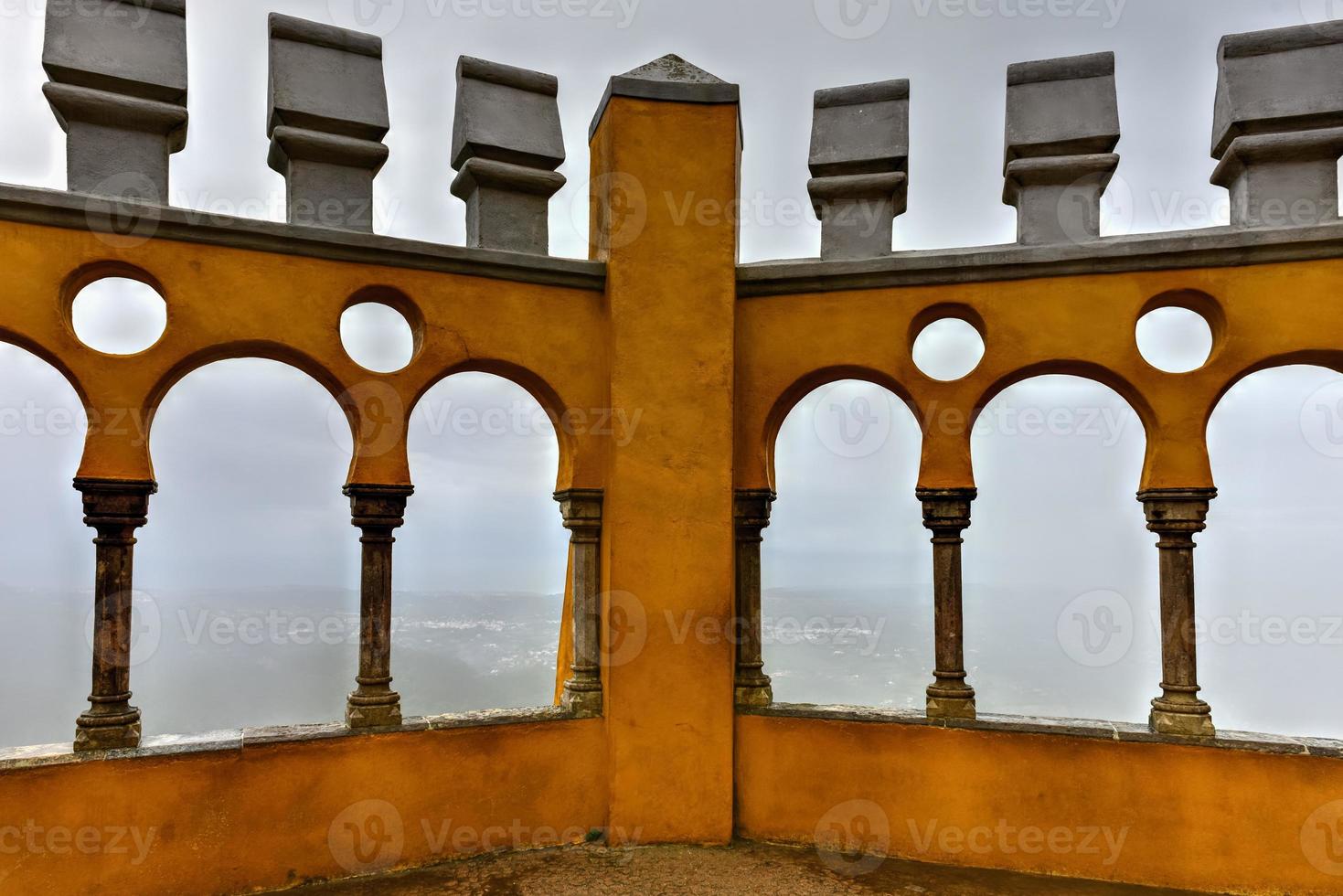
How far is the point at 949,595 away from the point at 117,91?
5.03m

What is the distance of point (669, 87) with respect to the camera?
5.08 metres

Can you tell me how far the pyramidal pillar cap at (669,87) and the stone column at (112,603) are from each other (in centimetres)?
327

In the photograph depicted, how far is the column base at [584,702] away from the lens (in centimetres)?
495

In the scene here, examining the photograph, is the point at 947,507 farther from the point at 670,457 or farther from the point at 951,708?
the point at 670,457

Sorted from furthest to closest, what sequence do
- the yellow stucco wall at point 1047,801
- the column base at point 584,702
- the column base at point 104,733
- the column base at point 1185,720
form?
the column base at point 584,702 < the column base at point 1185,720 < the yellow stucco wall at point 1047,801 < the column base at point 104,733

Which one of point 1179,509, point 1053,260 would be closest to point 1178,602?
point 1179,509

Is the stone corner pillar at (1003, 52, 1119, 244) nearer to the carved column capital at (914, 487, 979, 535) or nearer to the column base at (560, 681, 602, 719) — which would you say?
the carved column capital at (914, 487, 979, 535)

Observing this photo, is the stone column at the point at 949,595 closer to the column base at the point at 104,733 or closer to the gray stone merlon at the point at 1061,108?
the gray stone merlon at the point at 1061,108

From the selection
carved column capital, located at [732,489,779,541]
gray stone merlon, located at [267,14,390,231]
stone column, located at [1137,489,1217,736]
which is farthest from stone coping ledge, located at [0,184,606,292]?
stone column, located at [1137,489,1217,736]

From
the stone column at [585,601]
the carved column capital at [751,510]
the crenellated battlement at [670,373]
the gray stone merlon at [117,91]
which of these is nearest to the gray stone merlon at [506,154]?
the crenellated battlement at [670,373]

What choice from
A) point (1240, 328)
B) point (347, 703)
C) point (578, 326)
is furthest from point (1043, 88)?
point (347, 703)

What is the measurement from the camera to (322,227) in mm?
4586

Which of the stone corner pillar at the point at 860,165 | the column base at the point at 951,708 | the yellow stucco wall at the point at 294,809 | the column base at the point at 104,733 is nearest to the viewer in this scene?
the yellow stucco wall at the point at 294,809

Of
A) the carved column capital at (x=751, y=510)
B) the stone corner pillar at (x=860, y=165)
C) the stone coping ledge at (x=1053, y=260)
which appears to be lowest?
the carved column capital at (x=751, y=510)
